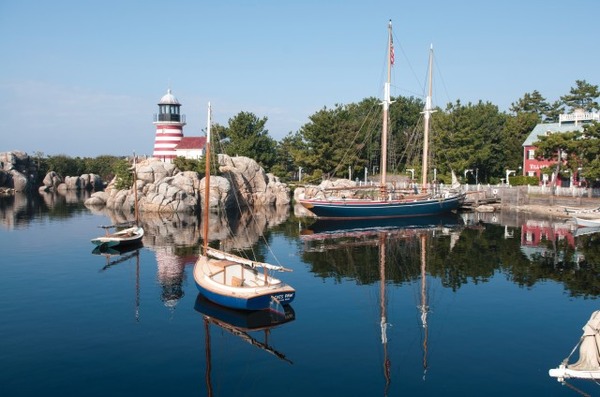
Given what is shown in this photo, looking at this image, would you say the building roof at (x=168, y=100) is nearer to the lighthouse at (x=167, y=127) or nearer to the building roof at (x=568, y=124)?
the lighthouse at (x=167, y=127)

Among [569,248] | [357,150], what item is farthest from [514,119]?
[569,248]

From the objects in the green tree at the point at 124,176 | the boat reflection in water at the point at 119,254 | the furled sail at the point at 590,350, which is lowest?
the boat reflection in water at the point at 119,254

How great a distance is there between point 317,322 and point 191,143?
7069 centimetres

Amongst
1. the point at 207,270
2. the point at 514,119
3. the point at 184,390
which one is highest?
the point at 514,119

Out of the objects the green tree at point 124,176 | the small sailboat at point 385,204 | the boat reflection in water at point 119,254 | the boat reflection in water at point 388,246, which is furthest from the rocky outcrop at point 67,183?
the boat reflection in water at point 119,254

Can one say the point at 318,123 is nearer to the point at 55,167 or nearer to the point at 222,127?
the point at 222,127

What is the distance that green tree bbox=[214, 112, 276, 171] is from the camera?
101 metres

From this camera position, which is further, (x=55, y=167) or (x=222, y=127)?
(x=55, y=167)

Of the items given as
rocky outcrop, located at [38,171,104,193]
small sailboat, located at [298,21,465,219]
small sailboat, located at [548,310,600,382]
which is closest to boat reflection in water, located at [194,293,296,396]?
small sailboat, located at [548,310,600,382]

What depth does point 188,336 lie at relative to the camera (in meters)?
23.7

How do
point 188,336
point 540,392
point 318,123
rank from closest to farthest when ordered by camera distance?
point 540,392 → point 188,336 → point 318,123

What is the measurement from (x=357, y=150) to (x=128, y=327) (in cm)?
7456

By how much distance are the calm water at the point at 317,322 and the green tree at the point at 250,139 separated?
54682 mm

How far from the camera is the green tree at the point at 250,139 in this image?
10088cm
